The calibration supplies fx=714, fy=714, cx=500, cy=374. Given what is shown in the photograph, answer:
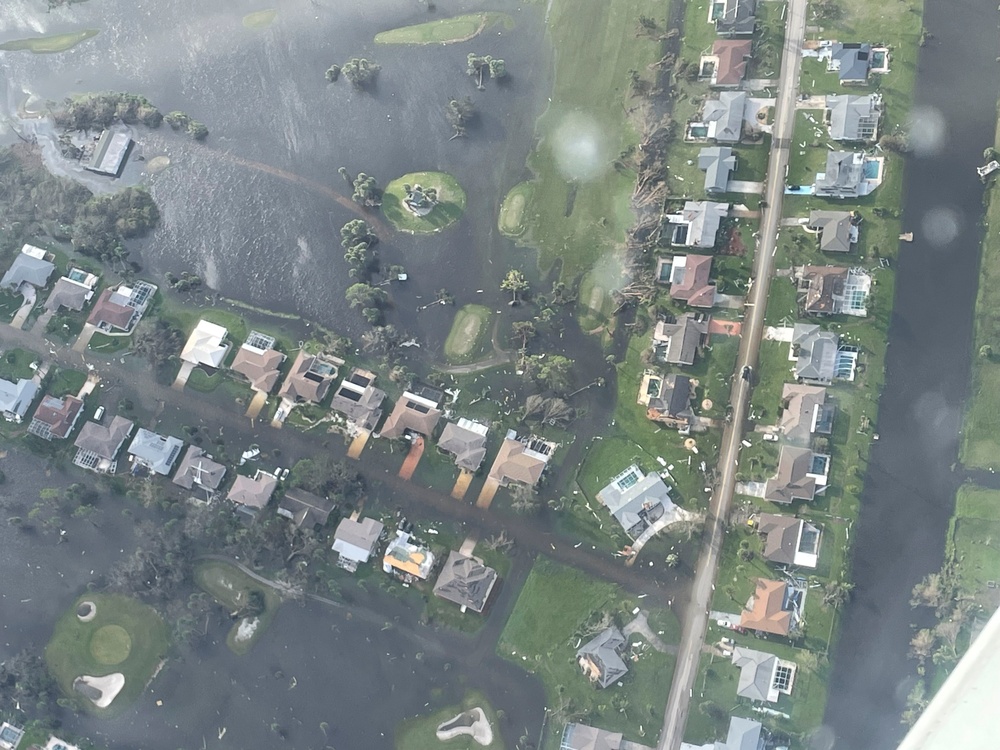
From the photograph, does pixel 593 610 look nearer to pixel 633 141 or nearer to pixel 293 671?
pixel 293 671

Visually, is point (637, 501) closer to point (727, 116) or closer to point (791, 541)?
point (791, 541)

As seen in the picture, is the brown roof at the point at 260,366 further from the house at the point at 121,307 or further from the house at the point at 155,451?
the house at the point at 121,307

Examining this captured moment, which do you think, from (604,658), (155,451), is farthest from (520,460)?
(155,451)

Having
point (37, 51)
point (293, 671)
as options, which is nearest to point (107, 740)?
point (293, 671)

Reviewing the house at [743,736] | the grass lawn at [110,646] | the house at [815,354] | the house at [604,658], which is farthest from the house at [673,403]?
the grass lawn at [110,646]

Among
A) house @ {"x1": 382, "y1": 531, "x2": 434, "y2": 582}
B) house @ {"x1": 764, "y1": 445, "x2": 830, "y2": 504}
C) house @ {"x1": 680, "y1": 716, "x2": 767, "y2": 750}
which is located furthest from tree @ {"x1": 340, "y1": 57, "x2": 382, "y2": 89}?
house @ {"x1": 680, "y1": 716, "x2": 767, "y2": 750}
